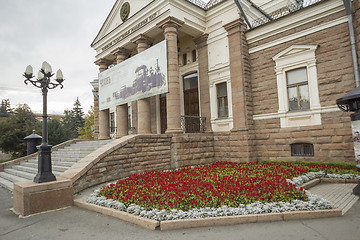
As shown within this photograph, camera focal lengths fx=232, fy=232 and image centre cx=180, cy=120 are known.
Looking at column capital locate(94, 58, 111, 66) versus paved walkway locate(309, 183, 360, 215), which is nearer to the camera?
paved walkway locate(309, 183, 360, 215)

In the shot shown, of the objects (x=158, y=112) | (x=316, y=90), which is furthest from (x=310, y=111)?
(x=158, y=112)

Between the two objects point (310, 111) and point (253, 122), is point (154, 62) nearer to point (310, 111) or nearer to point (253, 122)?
point (253, 122)

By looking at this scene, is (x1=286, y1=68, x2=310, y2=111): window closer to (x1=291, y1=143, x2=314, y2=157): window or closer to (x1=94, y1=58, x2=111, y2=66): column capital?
(x1=291, y1=143, x2=314, y2=157): window

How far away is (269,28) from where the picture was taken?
11.8 meters

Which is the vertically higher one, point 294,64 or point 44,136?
point 294,64

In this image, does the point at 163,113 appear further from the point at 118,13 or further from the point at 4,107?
the point at 4,107

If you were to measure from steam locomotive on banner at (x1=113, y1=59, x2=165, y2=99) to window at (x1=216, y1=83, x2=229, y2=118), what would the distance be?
340 centimetres

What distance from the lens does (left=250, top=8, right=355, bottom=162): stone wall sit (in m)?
9.49

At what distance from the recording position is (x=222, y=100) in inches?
526

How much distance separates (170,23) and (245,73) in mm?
4846

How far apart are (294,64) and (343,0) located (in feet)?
9.68

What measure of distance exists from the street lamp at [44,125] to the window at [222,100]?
849 centimetres

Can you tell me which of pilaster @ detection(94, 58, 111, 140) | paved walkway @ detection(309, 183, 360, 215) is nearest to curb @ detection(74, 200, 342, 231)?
paved walkway @ detection(309, 183, 360, 215)

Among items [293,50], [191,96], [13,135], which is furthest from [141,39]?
[13,135]
